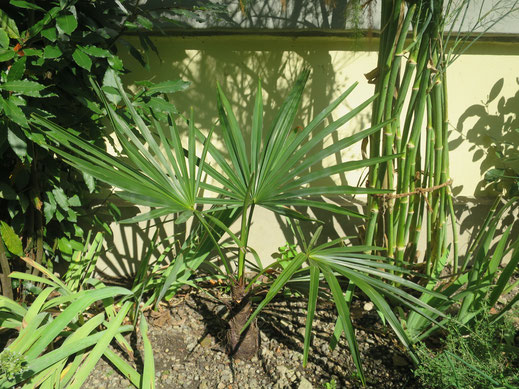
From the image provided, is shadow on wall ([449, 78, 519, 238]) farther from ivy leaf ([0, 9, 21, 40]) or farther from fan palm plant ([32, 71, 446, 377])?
ivy leaf ([0, 9, 21, 40])

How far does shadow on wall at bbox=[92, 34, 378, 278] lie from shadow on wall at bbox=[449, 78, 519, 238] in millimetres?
603

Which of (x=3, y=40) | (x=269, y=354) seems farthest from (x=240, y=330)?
(x=3, y=40)

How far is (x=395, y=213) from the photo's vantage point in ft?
7.23

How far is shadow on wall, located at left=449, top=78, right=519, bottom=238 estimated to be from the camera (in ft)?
8.45

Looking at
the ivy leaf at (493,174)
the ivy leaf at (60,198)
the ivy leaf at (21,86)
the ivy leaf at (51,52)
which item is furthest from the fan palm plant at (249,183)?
the ivy leaf at (493,174)

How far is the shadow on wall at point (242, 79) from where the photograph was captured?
2498 millimetres

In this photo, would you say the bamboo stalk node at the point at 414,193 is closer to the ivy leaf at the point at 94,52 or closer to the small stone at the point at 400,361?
the small stone at the point at 400,361

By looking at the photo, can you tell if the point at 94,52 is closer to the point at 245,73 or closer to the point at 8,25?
the point at 8,25

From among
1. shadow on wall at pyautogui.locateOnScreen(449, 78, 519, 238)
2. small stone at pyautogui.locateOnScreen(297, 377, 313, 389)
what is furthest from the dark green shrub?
shadow on wall at pyautogui.locateOnScreen(449, 78, 519, 238)

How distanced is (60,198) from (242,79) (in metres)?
1.15

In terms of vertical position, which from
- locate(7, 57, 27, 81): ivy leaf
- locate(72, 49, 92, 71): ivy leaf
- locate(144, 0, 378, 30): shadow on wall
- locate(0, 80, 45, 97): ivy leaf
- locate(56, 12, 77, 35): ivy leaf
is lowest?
locate(0, 80, 45, 97): ivy leaf

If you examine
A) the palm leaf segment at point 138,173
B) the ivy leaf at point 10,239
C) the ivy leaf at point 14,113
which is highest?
the ivy leaf at point 14,113

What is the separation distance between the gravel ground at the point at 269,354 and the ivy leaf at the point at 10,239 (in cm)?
65

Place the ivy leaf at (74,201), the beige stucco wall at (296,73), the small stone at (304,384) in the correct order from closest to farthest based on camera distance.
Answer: the small stone at (304,384) → the ivy leaf at (74,201) → the beige stucco wall at (296,73)
